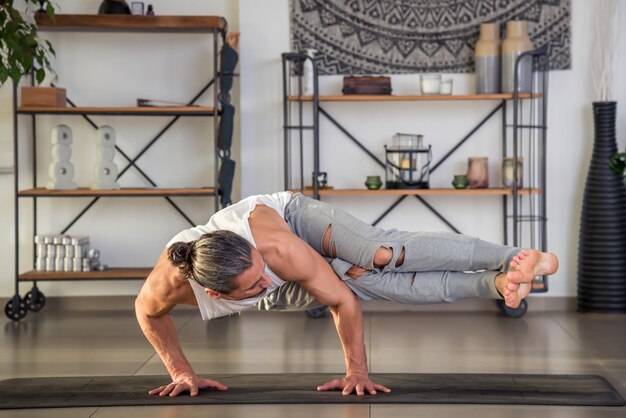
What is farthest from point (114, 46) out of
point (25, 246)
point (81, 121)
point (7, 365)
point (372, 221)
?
point (7, 365)

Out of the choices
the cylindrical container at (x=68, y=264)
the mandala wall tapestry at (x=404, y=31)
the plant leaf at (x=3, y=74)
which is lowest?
the cylindrical container at (x=68, y=264)

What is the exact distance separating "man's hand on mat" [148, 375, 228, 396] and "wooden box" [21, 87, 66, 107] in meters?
2.45

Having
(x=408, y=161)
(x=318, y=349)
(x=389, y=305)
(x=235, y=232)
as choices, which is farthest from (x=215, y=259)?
(x=389, y=305)

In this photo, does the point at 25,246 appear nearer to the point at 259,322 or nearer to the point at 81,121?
the point at 81,121

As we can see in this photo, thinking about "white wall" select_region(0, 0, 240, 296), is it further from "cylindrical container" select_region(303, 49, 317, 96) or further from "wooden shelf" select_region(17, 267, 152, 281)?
"cylindrical container" select_region(303, 49, 317, 96)

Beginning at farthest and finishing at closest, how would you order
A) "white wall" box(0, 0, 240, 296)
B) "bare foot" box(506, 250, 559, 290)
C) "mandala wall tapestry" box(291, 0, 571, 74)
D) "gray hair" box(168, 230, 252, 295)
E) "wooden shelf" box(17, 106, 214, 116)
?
"white wall" box(0, 0, 240, 296), "mandala wall tapestry" box(291, 0, 571, 74), "wooden shelf" box(17, 106, 214, 116), "bare foot" box(506, 250, 559, 290), "gray hair" box(168, 230, 252, 295)

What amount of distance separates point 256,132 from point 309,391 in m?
2.53

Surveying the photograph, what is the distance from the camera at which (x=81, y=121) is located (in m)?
5.95

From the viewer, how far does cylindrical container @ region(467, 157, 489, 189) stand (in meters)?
5.57

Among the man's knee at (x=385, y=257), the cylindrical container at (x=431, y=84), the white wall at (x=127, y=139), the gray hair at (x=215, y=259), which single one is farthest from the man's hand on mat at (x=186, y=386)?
the cylindrical container at (x=431, y=84)

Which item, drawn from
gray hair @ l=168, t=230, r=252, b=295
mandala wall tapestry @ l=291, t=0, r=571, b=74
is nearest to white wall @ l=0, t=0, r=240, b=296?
mandala wall tapestry @ l=291, t=0, r=571, b=74

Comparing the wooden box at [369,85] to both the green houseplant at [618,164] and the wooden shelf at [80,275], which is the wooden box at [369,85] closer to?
the green houseplant at [618,164]

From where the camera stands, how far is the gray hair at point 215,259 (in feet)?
10.2

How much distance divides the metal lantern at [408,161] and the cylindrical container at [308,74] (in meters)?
0.55
